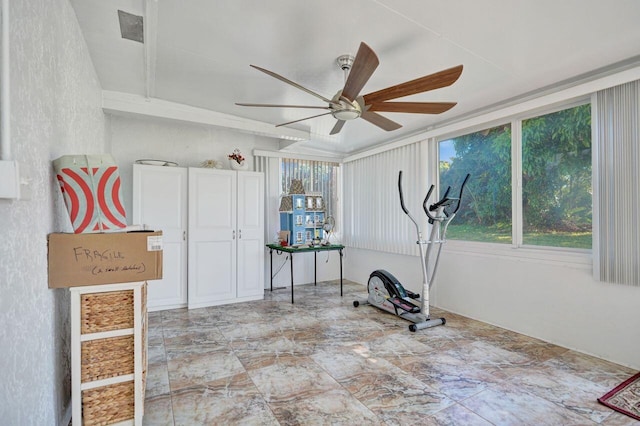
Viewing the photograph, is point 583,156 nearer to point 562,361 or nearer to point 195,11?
point 562,361

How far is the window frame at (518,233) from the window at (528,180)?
0.01 m

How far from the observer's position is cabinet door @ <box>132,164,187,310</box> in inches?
158

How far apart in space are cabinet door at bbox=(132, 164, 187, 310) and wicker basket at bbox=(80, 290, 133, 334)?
2.51 metres

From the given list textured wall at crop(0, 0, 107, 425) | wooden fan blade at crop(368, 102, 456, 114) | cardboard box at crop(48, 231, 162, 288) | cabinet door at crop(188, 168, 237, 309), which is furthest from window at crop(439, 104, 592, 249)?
textured wall at crop(0, 0, 107, 425)

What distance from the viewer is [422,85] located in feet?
6.73

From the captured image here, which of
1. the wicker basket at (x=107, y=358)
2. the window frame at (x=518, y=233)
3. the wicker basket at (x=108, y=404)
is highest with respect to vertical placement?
the window frame at (x=518, y=233)

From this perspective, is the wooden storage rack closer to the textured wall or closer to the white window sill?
the textured wall

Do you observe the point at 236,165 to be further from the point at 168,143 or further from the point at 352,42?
the point at 352,42

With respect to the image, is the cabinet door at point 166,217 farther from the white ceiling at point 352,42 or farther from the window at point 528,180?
the window at point 528,180

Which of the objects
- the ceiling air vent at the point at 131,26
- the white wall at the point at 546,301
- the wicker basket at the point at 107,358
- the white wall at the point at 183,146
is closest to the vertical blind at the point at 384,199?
the white wall at the point at 546,301

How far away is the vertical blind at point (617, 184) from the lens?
8.45 feet

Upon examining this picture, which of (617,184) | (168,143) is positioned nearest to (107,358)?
(168,143)

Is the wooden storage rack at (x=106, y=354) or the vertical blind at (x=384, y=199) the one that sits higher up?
the vertical blind at (x=384, y=199)

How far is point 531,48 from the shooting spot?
7.93 feet
